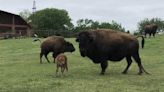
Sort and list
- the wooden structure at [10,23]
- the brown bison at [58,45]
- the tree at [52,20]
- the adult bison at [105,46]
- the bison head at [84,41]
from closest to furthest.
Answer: the bison head at [84,41] → the adult bison at [105,46] → the brown bison at [58,45] → the wooden structure at [10,23] → the tree at [52,20]

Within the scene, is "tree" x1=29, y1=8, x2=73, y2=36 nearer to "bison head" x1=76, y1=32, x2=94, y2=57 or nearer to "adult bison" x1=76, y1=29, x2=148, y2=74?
"adult bison" x1=76, y1=29, x2=148, y2=74

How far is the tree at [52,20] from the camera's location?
11094cm

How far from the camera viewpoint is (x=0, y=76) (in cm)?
1859

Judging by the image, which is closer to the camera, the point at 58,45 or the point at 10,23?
the point at 58,45

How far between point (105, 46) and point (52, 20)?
307 ft

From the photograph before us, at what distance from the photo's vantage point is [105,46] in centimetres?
1966

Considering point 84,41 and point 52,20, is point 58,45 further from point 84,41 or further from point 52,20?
point 52,20

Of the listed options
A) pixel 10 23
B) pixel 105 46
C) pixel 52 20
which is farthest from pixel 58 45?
pixel 52 20

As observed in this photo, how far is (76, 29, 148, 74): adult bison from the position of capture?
19.3m

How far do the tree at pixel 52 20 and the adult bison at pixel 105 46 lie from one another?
3526 inches

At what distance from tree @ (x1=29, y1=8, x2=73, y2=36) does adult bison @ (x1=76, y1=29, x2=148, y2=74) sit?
89.6 metres

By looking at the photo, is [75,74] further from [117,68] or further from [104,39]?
[117,68]

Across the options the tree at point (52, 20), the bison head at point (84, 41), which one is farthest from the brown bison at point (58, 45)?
the tree at point (52, 20)

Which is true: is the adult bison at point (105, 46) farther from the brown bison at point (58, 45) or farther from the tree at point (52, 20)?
the tree at point (52, 20)
